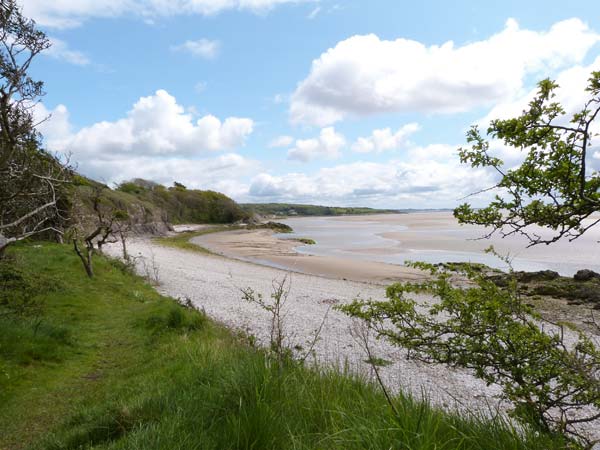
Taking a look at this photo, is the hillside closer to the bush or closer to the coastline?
the coastline

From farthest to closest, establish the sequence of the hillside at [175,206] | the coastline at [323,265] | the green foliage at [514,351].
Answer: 1. the hillside at [175,206]
2. the coastline at [323,265]
3. the green foliage at [514,351]

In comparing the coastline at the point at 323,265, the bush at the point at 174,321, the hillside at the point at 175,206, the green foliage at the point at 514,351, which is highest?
the hillside at the point at 175,206

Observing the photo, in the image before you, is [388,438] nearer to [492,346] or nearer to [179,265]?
[492,346]

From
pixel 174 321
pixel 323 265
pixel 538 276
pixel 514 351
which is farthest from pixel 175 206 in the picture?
pixel 514 351

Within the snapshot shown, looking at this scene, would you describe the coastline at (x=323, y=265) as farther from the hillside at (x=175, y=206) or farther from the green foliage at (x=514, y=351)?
the green foliage at (x=514, y=351)

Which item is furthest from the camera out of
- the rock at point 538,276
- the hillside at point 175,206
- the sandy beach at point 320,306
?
the hillside at point 175,206

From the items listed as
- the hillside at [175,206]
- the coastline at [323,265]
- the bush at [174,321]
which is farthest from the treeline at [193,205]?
the bush at [174,321]

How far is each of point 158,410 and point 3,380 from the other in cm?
403

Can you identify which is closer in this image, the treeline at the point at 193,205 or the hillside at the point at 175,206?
the hillside at the point at 175,206

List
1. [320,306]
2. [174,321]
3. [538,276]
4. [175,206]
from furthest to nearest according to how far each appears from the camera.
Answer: [175,206] → [538,276] → [320,306] → [174,321]

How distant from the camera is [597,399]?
295 cm

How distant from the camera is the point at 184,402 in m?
4.79

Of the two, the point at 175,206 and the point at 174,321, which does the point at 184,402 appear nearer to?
the point at 174,321

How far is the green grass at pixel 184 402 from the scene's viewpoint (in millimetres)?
3664
